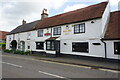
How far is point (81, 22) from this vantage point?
14219 mm

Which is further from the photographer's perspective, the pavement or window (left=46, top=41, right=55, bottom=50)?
window (left=46, top=41, right=55, bottom=50)

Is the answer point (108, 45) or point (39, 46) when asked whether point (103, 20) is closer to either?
point (108, 45)

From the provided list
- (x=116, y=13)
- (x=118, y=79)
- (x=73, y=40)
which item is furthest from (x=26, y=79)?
(x=116, y=13)

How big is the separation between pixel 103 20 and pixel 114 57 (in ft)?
15.1

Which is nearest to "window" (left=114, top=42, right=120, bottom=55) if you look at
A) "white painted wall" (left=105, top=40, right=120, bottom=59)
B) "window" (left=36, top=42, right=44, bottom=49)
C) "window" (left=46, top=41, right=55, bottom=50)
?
"white painted wall" (left=105, top=40, right=120, bottom=59)

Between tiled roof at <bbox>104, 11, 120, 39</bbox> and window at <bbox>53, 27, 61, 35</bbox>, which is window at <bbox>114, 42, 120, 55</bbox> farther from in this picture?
window at <bbox>53, 27, 61, 35</bbox>

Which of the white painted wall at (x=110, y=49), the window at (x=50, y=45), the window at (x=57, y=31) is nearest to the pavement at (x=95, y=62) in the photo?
the white painted wall at (x=110, y=49)

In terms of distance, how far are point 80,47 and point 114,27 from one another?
16.1 feet

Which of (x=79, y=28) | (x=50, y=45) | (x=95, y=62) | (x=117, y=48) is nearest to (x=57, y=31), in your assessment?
(x=50, y=45)

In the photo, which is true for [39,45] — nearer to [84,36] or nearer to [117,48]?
[84,36]

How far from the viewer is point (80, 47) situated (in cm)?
1414

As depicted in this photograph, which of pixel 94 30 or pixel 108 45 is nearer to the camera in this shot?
pixel 108 45

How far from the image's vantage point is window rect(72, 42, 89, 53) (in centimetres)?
1350

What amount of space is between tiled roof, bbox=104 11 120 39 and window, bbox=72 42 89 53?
2.83 m
